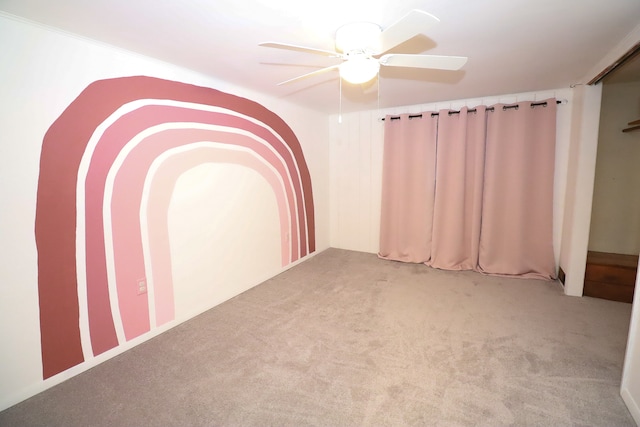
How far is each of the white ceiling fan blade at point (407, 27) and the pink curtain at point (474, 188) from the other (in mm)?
2484

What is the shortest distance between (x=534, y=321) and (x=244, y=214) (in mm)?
2856

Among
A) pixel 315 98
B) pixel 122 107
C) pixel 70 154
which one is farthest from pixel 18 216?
pixel 315 98

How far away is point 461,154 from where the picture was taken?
3502mm

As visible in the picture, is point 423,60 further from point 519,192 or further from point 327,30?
point 519,192

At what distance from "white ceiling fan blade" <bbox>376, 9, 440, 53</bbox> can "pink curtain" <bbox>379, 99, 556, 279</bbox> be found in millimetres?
2484

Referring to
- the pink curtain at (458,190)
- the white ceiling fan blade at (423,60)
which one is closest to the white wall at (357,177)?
the pink curtain at (458,190)

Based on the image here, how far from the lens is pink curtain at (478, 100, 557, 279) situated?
10.6 feet

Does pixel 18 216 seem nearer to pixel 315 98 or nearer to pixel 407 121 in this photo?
pixel 315 98

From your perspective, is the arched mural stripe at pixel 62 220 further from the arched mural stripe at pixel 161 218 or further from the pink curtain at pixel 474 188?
the pink curtain at pixel 474 188

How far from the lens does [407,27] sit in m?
1.26

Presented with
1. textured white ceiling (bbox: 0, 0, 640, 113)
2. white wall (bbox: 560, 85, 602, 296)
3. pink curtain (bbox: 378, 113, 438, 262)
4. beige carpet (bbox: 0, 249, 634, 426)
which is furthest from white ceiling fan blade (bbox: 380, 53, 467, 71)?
pink curtain (bbox: 378, 113, 438, 262)

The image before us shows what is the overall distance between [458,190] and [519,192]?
2.11 feet

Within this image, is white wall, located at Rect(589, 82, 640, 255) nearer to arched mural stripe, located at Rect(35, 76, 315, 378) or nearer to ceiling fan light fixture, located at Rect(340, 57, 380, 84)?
ceiling fan light fixture, located at Rect(340, 57, 380, 84)

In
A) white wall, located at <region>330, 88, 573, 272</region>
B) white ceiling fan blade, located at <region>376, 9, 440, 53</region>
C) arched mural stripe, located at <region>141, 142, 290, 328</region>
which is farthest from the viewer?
white wall, located at <region>330, 88, 573, 272</region>
